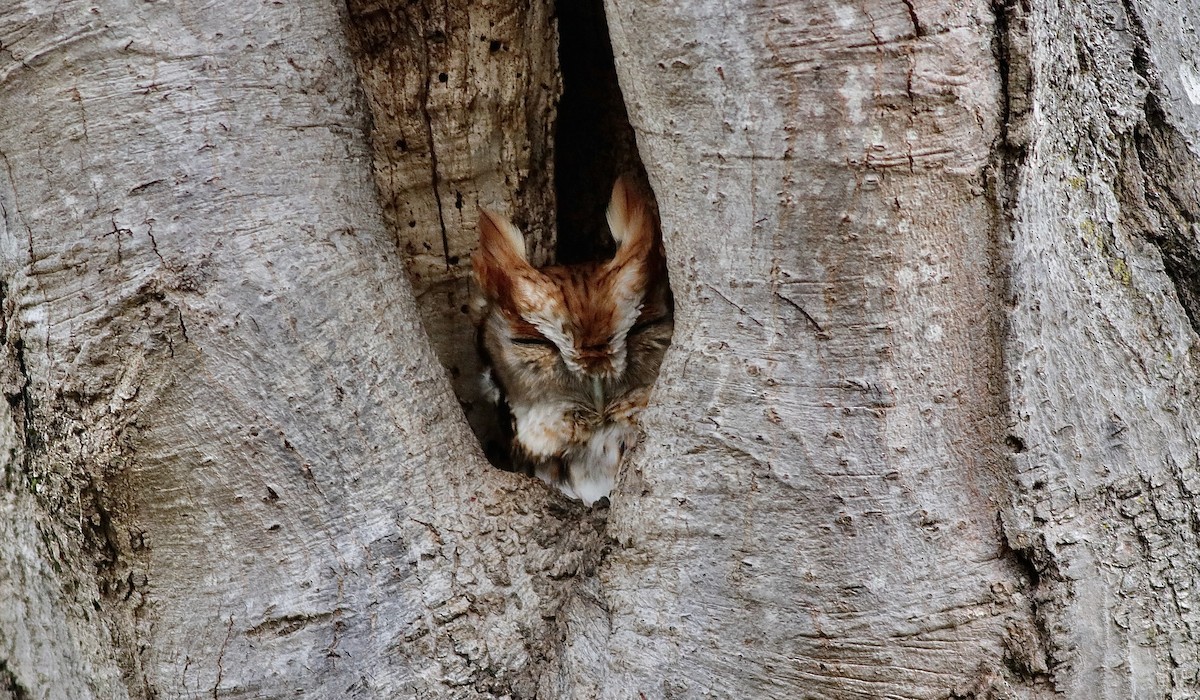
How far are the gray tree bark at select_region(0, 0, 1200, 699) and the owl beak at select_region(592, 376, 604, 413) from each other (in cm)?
46

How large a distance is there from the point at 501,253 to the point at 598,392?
1.13ft

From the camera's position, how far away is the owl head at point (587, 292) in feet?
6.26

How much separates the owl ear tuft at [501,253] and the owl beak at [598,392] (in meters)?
0.23

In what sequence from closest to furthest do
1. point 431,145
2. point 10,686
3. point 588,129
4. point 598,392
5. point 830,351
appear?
point 830,351 → point 10,686 → point 431,145 → point 598,392 → point 588,129

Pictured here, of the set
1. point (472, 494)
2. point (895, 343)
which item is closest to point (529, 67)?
point (472, 494)

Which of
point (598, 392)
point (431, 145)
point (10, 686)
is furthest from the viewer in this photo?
point (598, 392)

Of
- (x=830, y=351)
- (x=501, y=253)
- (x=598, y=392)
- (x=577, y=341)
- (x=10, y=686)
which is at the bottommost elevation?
(x=10, y=686)

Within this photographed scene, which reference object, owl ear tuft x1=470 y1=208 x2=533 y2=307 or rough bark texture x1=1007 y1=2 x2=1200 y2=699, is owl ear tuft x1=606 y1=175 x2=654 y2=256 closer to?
owl ear tuft x1=470 y1=208 x2=533 y2=307

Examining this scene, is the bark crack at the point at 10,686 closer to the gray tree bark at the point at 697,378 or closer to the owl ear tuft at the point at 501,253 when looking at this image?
the gray tree bark at the point at 697,378

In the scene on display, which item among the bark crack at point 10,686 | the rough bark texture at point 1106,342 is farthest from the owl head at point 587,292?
the bark crack at point 10,686

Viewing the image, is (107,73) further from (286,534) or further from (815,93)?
(815,93)

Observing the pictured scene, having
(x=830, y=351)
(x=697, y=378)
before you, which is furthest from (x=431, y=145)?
(x=830, y=351)

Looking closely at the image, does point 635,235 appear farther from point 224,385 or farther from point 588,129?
point 224,385

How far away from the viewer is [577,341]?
196 centimetres
